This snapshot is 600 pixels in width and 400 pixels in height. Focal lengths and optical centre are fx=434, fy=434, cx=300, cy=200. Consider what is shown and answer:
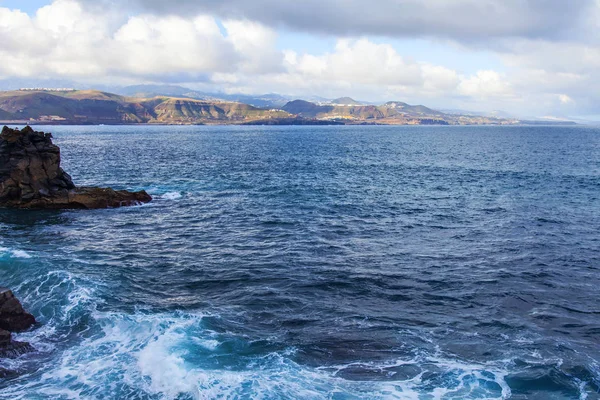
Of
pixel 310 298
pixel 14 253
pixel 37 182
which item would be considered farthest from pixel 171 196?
pixel 310 298

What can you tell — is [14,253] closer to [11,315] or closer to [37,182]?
[11,315]

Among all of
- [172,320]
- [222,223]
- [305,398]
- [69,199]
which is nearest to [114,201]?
[69,199]

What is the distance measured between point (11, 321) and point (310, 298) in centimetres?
1580

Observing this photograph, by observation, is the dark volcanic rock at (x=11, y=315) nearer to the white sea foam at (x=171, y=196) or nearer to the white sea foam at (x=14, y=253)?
the white sea foam at (x=14, y=253)

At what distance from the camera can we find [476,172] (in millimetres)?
81750

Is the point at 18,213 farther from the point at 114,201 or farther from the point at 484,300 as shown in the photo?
the point at 484,300

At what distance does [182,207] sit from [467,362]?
1539 inches

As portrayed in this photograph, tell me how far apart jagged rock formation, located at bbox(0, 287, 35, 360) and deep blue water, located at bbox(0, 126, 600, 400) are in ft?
2.04

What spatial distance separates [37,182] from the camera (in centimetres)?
5075

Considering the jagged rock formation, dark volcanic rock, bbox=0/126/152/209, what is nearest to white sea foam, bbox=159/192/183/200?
dark volcanic rock, bbox=0/126/152/209

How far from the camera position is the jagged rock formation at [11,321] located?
20.0 metres

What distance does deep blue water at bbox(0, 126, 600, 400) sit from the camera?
60.1 ft

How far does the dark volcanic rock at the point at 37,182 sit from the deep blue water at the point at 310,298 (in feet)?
9.53

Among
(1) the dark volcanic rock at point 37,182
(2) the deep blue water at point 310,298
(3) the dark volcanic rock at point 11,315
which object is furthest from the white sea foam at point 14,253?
(1) the dark volcanic rock at point 37,182
